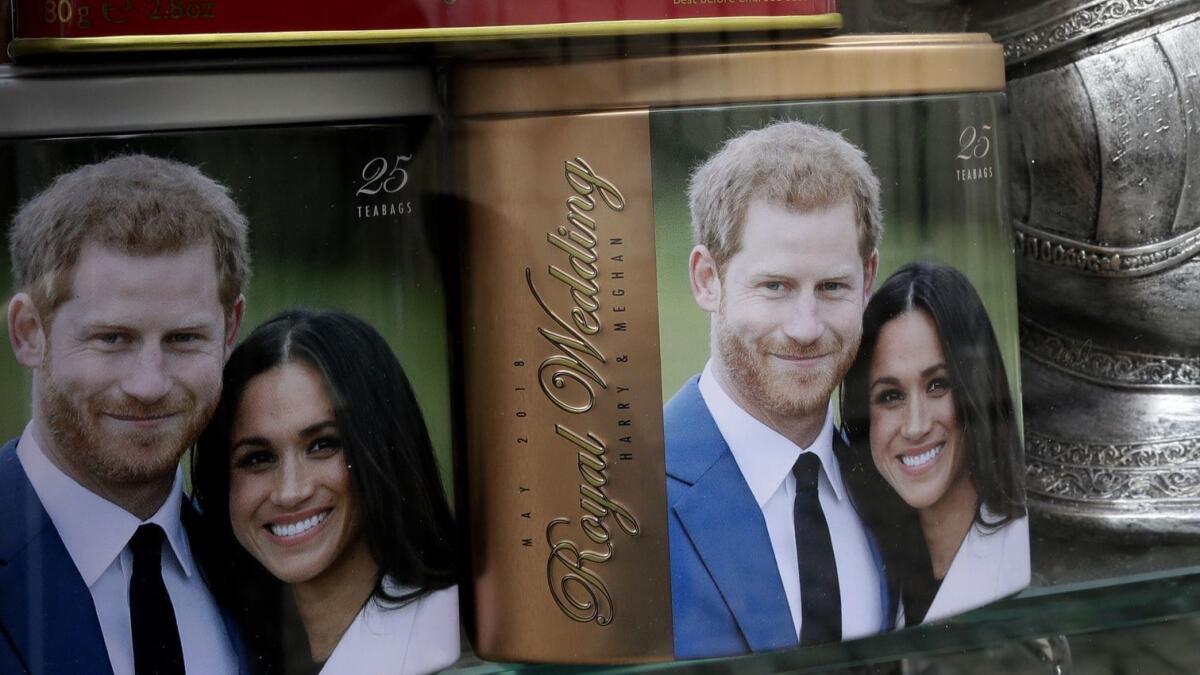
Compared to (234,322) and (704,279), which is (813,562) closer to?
(704,279)

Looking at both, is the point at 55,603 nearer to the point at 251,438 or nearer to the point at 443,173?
the point at 251,438

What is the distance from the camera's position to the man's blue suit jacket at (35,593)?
1.35 ft

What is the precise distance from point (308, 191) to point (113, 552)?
133 millimetres

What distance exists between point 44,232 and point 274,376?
0.08m

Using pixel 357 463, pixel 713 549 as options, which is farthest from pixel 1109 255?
pixel 357 463

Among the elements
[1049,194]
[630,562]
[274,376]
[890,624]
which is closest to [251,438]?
[274,376]

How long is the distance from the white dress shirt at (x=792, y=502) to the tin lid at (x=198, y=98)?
151 mm

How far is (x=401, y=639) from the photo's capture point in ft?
1.49

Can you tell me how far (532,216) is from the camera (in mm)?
450

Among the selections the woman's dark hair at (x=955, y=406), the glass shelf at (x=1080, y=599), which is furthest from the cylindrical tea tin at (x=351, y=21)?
the glass shelf at (x=1080, y=599)

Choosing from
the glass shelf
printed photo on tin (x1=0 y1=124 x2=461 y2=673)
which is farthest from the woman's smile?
the glass shelf

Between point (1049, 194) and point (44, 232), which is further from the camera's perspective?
point (1049, 194)

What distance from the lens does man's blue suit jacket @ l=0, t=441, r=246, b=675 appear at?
1.35ft

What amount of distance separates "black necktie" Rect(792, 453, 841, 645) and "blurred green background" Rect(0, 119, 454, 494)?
134 millimetres
